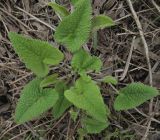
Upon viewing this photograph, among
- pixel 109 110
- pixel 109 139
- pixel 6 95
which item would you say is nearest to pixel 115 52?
pixel 109 110

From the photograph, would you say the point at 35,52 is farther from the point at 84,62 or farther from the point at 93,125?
the point at 93,125

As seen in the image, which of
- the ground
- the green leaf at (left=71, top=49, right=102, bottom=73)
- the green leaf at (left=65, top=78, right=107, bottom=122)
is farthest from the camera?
the ground

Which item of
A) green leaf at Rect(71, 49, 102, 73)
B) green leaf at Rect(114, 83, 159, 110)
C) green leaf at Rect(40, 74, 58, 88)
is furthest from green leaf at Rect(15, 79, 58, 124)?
green leaf at Rect(114, 83, 159, 110)

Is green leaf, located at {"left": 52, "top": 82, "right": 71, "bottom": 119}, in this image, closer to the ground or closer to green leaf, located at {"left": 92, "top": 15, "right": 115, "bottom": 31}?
the ground

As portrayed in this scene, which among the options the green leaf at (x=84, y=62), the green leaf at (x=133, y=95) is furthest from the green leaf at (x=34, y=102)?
the green leaf at (x=133, y=95)

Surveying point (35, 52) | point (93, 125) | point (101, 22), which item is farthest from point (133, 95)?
point (35, 52)

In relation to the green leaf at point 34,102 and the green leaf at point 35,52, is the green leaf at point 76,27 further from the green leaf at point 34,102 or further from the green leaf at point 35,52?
the green leaf at point 34,102

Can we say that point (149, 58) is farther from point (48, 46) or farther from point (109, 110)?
point (48, 46)
